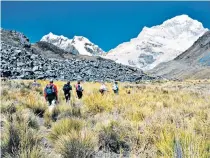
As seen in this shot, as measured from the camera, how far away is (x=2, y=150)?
6176mm

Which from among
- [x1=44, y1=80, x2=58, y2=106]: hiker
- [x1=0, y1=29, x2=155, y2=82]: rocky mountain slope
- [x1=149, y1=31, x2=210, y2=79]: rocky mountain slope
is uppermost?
[x1=149, y1=31, x2=210, y2=79]: rocky mountain slope

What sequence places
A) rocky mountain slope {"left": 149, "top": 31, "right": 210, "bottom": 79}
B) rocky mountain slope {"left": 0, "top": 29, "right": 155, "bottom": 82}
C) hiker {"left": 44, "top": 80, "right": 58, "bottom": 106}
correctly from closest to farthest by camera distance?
hiker {"left": 44, "top": 80, "right": 58, "bottom": 106}
rocky mountain slope {"left": 0, "top": 29, "right": 155, "bottom": 82}
rocky mountain slope {"left": 149, "top": 31, "right": 210, "bottom": 79}

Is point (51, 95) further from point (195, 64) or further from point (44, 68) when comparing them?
point (195, 64)

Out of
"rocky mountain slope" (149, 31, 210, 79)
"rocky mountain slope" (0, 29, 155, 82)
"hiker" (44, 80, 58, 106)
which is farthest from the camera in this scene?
"rocky mountain slope" (149, 31, 210, 79)

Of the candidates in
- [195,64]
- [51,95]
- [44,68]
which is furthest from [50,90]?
[195,64]

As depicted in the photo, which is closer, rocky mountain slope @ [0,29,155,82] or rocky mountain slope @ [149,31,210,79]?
rocky mountain slope @ [0,29,155,82]

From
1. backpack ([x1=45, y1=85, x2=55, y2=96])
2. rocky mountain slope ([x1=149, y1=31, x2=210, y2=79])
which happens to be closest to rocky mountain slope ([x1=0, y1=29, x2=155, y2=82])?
backpack ([x1=45, y1=85, x2=55, y2=96])

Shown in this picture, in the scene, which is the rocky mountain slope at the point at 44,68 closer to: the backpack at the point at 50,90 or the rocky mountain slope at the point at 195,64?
the backpack at the point at 50,90

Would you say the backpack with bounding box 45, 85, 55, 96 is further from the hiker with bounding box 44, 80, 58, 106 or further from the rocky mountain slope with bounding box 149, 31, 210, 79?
the rocky mountain slope with bounding box 149, 31, 210, 79

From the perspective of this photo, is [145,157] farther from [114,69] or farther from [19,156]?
[114,69]

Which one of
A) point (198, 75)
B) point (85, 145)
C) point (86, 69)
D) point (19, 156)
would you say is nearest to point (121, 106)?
point (85, 145)

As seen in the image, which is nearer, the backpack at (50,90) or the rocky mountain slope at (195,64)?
the backpack at (50,90)

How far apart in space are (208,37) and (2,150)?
192010 millimetres

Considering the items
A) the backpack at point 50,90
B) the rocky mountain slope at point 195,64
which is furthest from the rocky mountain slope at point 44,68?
the rocky mountain slope at point 195,64
